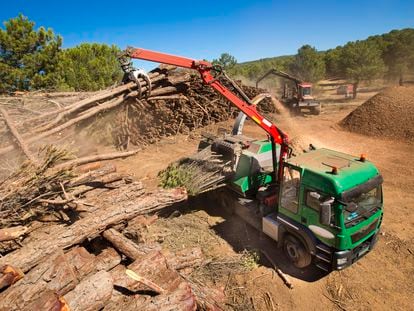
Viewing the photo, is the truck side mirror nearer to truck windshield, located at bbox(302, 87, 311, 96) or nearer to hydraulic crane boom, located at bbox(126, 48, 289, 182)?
hydraulic crane boom, located at bbox(126, 48, 289, 182)

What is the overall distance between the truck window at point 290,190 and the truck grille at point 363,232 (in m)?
1.10

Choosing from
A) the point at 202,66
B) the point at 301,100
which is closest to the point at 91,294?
the point at 202,66

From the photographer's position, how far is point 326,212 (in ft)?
15.0

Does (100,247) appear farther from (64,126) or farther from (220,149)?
(64,126)

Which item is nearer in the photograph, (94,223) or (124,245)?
(124,245)

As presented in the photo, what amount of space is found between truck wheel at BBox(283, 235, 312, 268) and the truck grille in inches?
37.1

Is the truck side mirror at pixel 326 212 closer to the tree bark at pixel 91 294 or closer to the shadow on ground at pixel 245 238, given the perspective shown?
the shadow on ground at pixel 245 238

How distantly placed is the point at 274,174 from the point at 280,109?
15366 mm

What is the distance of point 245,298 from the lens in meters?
5.30

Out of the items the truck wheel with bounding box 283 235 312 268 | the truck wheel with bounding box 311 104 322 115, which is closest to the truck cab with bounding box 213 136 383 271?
the truck wheel with bounding box 283 235 312 268

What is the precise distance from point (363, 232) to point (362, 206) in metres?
0.50

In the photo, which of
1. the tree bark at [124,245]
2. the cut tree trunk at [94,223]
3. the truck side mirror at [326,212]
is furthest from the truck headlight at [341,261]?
the cut tree trunk at [94,223]

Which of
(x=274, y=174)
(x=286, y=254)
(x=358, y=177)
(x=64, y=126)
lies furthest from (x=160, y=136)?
(x=358, y=177)

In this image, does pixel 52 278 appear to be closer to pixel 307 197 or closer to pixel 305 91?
pixel 307 197
